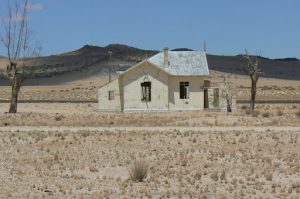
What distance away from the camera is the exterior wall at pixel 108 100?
47781 millimetres

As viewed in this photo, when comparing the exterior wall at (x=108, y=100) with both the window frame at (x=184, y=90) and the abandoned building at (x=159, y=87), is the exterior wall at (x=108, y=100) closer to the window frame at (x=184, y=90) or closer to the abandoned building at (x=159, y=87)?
the abandoned building at (x=159, y=87)

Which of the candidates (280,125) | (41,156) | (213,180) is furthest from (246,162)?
(280,125)

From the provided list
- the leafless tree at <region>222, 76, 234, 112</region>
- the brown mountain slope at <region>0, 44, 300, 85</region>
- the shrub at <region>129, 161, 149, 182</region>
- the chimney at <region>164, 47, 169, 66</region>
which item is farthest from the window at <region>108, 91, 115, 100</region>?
the brown mountain slope at <region>0, 44, 300, 85</region>

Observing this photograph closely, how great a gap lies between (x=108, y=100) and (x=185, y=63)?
622 centimetres

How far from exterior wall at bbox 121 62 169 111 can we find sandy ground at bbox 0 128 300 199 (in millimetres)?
17973

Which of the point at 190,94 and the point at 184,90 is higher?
the point at 184,90

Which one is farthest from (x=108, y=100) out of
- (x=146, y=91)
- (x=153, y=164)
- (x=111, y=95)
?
(x=153, y=164)

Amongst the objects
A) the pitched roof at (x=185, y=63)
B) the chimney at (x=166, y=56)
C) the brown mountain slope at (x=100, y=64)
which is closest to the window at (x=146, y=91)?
the pitched roof at (x=185, y=63)

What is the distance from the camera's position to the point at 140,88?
4709 cm

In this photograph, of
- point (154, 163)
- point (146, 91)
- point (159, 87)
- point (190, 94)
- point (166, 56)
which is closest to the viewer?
point (154, 163)

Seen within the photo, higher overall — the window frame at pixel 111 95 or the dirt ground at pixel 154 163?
the window frame at pixel 111 95

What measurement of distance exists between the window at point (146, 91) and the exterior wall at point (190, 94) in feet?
4.95

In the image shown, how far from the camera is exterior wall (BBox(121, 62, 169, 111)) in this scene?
4694 centimetres

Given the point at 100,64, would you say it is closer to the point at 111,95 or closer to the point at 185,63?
the point at 111,95
